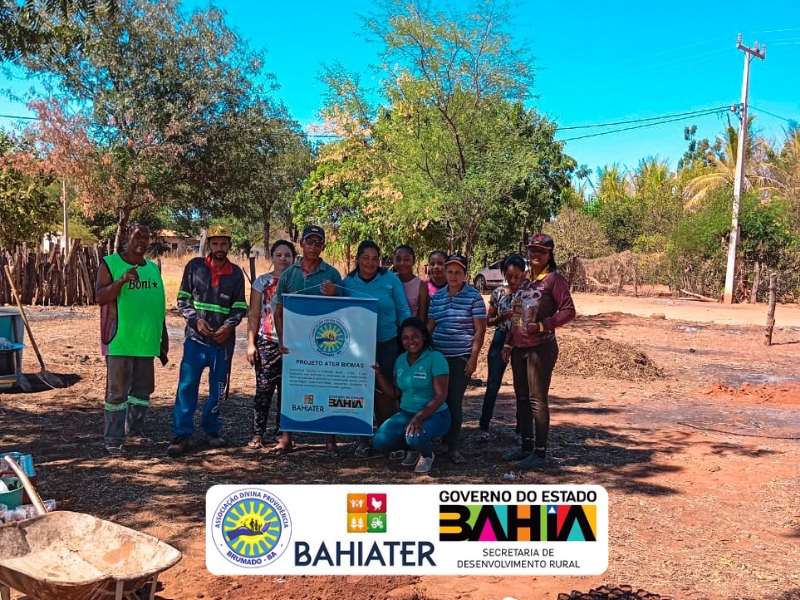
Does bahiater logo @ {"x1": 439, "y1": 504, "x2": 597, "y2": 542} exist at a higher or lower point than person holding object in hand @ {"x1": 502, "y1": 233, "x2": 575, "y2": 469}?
lower

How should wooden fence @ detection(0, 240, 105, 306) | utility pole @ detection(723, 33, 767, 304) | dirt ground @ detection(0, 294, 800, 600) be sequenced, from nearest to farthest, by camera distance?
dirt ground @ detection(0, 294, 800, 600), wooden fence @ detection(0, 240, 105, 306), utility pole @ detection(723, 33, 767, 304)

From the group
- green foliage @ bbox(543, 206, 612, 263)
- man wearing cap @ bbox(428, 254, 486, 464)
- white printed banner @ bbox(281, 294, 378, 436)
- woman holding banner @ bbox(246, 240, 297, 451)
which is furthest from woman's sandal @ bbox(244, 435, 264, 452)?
green foliage @ bbox(543, 206, 612, 263)

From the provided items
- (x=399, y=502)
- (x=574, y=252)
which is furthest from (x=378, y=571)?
(x=574, y=252)

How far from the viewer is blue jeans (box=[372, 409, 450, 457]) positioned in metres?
5.28

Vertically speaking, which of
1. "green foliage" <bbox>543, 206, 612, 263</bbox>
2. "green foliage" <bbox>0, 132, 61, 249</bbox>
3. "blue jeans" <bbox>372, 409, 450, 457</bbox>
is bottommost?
"blue jeans" <bbox>372, 409, 450, 457</bbox>

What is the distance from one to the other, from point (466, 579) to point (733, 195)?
27.3 metres

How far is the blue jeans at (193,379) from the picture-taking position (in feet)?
18.4

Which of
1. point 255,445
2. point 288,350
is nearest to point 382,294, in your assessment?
point 288,350

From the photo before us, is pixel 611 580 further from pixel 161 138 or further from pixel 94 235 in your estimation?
pixel 94 235

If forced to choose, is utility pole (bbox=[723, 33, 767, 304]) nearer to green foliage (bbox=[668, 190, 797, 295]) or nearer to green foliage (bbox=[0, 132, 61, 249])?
green foliage (bbox=[668, 190, 797, 295])

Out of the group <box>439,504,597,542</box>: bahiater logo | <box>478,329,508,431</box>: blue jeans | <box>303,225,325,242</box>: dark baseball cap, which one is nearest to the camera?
<box>439,504,597,542</box>: bahiater logo

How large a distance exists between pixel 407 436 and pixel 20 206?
18.0m

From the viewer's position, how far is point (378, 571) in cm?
370

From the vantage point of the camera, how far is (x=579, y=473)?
550 cm
